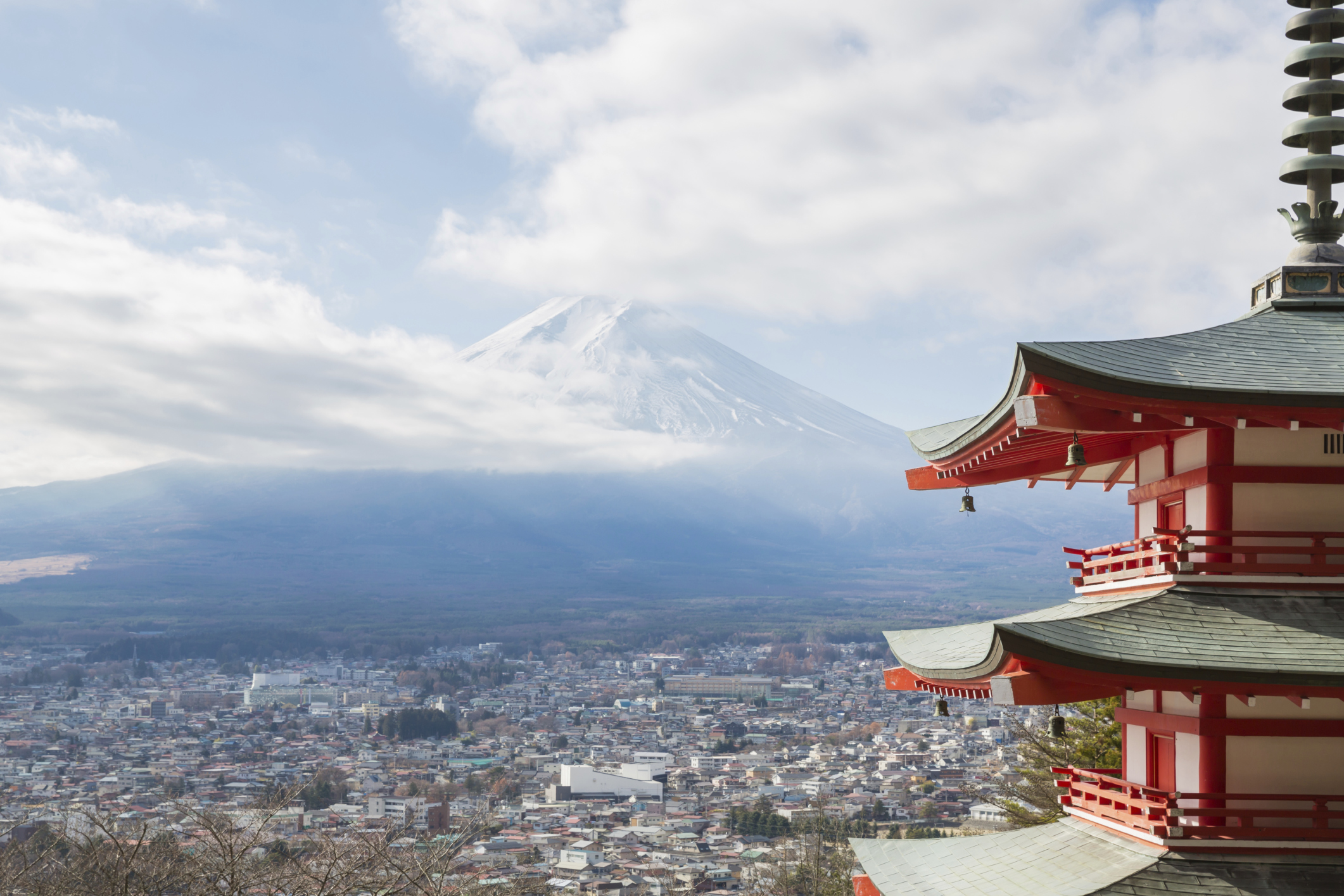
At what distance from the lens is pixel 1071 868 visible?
672cm

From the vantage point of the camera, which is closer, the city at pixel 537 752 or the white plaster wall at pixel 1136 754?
the white plaster wall at pixel 1136 754

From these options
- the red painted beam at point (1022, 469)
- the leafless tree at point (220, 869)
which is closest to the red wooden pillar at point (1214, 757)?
the red painted beam at point (1022, 469)

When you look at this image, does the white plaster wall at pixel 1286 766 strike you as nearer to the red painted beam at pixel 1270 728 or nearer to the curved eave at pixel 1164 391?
the red painted beam at pixel 1270 728

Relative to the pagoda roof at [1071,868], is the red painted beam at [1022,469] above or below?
above

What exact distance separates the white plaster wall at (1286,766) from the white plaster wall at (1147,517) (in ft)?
4.86

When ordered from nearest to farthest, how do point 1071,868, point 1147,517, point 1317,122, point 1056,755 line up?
point 1071,868, point 1317,122, point 1147,517, point 1056,755

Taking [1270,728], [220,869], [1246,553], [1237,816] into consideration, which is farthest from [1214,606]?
[220,869]

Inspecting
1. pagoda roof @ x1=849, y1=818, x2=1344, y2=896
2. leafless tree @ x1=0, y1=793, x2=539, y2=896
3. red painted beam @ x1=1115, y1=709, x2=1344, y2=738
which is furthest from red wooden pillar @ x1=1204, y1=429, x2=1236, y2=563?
leafless tree @ x1=0, y1=793, x2=539, y2=896

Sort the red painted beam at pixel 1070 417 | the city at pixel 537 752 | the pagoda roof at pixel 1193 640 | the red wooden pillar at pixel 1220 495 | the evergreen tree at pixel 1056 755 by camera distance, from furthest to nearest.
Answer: the city at pixel 537 752, the evergreen tree at pixel 1056 755, the red wooden pillar at pixel 1220 495, the red painted beam at pixel 1070 417, the pagoda roof at pixel 1193 640

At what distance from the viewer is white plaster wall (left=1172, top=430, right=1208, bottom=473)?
6.55 meters

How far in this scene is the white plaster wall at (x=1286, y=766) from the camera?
20.7 ft

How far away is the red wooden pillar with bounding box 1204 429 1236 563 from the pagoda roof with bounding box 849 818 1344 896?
5.10 feet

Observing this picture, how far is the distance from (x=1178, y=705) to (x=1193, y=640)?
869 mm

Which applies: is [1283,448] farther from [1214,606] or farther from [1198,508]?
[1214,606]
